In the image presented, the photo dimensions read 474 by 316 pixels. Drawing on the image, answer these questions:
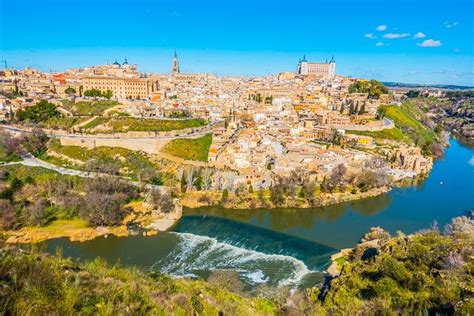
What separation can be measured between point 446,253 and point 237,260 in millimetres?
7649

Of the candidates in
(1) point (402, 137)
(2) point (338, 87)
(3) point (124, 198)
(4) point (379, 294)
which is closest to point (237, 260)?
(4) point (379, 294)

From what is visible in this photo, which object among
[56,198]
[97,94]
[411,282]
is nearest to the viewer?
Answer: [411,282]

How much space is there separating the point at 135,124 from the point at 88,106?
9.08m

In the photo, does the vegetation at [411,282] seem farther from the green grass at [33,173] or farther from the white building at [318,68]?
the white building at [318,68]

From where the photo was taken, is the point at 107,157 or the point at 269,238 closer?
the point at 269,238

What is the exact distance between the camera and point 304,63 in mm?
85062

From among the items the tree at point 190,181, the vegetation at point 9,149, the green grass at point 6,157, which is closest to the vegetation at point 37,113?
the vegetation at point 9,149

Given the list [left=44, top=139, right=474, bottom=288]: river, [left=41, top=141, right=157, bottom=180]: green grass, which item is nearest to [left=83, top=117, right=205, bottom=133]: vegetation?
[left=41, top=141, right=157, bottom=180]: green grass

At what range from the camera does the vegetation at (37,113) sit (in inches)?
1214

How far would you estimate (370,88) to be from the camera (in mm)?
52906

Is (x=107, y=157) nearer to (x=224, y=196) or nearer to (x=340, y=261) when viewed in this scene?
(x=224, y=196)

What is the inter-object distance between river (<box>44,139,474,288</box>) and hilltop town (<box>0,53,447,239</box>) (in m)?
1.23

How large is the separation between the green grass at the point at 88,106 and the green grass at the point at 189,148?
36.6 ft

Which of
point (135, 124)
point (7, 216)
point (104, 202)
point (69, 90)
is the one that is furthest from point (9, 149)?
point (69, 90)
